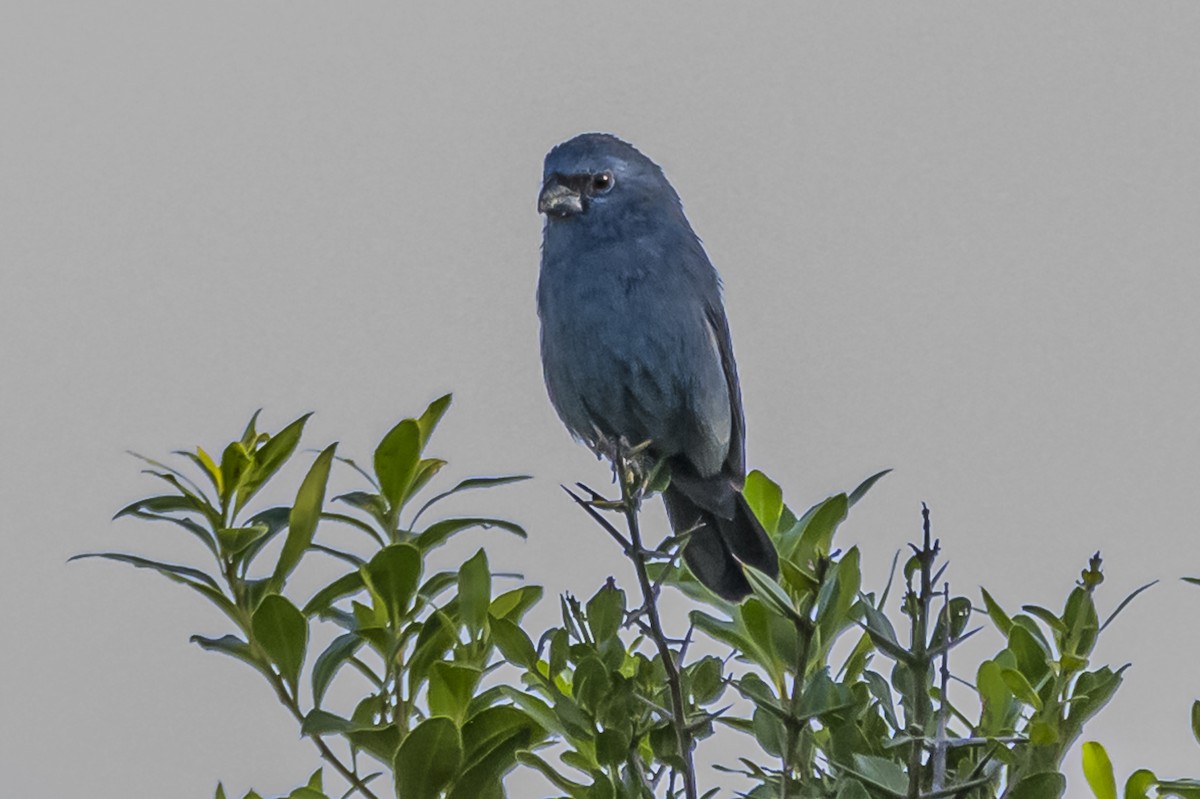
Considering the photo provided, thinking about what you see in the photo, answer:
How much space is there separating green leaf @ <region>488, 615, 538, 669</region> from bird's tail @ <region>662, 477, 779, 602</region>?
1065 millimetres

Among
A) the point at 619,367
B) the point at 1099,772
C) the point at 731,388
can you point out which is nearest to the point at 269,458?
the point at 1099,772

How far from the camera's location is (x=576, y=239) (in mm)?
3574

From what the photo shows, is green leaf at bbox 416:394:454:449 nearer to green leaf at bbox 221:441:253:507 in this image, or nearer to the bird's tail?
green leaf at bbox 221:441:253:507

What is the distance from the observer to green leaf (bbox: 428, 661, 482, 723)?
1910 millimetres

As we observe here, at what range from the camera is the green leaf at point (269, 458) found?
2.00 metres

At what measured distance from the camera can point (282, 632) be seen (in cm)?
188

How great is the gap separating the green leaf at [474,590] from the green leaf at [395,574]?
61 millimetres

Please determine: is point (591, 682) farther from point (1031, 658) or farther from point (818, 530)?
point (1031, 658)

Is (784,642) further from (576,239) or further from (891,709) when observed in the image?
(576,239)

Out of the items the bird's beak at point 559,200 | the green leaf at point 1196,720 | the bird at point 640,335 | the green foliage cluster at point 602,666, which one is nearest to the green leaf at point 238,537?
the green foliage cluster at point 602,666

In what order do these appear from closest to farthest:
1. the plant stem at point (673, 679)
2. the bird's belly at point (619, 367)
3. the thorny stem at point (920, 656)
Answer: the thorny stem at point (920, 656)
the plant stem at point (673, 679)
the bird's belly at point (619, 367)

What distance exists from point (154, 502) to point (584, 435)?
69.1 inches

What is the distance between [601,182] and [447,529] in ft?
5.79

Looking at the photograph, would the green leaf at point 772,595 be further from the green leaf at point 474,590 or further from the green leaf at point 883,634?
the green leaf at point 474,590
